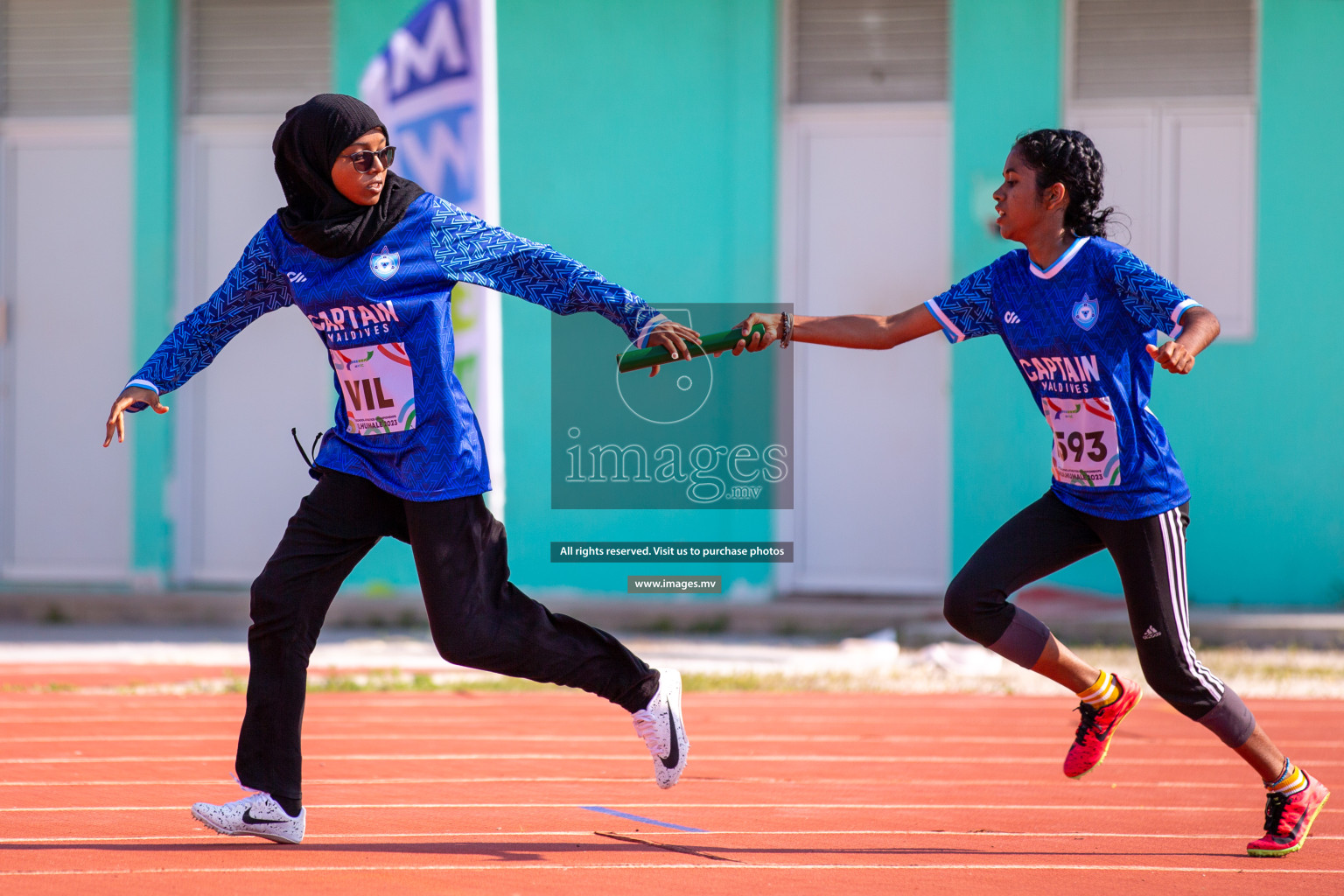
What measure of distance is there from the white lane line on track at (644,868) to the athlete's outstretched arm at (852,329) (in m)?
1.59

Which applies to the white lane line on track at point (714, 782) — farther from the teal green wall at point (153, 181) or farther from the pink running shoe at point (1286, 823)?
the teal green wall at point (153, 181)

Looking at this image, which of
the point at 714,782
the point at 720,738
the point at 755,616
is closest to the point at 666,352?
the point at 714,782

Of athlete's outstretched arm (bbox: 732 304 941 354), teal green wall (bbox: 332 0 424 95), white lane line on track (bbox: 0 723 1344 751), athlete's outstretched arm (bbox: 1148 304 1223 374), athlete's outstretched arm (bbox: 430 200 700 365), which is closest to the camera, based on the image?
athlete's outstretched arm (bbox: 1148 304 1223 374)

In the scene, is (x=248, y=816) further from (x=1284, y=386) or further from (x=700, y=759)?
(x=1284, y=386)

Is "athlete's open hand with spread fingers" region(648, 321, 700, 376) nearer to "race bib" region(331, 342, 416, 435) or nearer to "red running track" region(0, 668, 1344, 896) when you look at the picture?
"race bib" region(331, 342, 416, 435)

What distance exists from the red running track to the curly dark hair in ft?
6.29

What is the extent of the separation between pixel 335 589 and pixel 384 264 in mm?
963

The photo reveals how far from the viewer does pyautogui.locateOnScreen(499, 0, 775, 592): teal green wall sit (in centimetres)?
1091

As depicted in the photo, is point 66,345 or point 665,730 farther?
point 66,345

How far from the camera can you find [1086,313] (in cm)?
462

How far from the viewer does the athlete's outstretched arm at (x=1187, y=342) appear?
4.11 m

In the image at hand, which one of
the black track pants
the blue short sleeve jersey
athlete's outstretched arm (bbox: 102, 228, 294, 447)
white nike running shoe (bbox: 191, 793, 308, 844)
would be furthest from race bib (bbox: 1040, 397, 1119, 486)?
white nike running shoe (bbox: 191, 793, 308, 844)

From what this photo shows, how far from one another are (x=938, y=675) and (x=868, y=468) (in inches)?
106

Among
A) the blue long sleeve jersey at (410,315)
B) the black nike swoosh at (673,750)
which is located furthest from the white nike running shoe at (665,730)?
the blue long sleeve jersey at (410,315)
